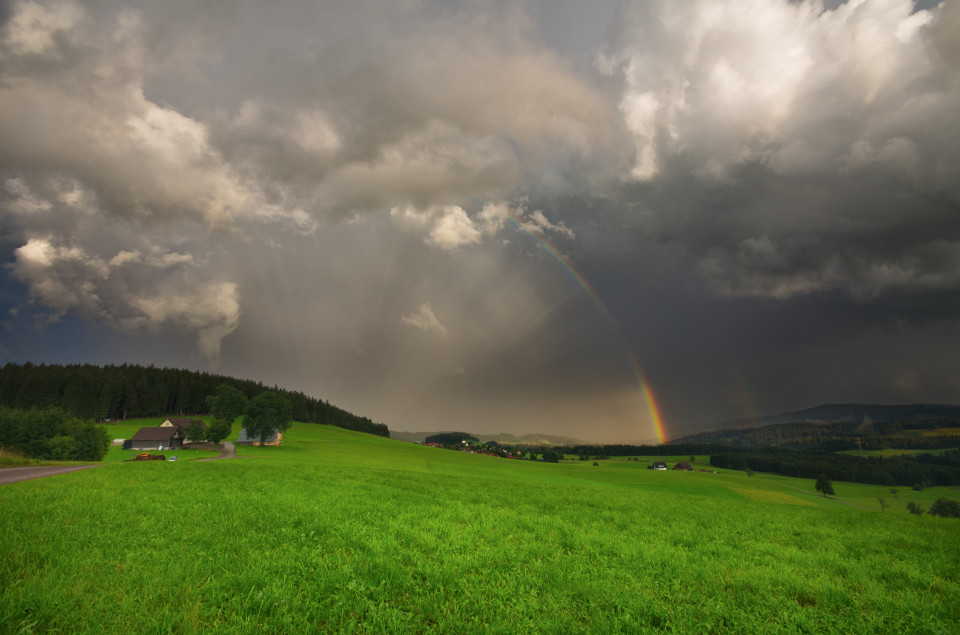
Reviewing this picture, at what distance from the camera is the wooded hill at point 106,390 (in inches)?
4970

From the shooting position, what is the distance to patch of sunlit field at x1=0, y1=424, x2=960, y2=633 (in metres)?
5.66

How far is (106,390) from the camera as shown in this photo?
129m

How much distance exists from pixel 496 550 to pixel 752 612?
4.72 metres

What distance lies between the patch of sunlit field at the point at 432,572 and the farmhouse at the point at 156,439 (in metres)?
112

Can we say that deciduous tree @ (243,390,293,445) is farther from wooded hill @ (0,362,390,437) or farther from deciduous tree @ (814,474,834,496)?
deciduous tree @ (814,474,834,496)

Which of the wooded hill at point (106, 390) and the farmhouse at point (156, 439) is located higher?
the wooded hill at point (106, 390)

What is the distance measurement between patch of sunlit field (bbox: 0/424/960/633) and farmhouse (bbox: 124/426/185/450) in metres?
112

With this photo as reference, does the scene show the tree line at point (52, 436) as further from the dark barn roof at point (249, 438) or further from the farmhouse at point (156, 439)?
the dark barn roof at point (249, 438)

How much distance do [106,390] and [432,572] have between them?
17346 centimetres

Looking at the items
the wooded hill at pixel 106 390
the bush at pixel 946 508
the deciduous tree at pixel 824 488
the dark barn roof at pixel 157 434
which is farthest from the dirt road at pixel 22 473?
the deciduous tree at pixel 824 488

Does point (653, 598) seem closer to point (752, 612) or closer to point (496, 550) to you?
point (752, 612)

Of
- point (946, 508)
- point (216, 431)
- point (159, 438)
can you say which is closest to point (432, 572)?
point (216, 431)

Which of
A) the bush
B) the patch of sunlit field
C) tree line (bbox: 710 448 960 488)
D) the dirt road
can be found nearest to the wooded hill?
the dirt road

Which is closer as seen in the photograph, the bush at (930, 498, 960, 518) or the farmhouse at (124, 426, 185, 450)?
the bush at (930, 498, 960, 518)
